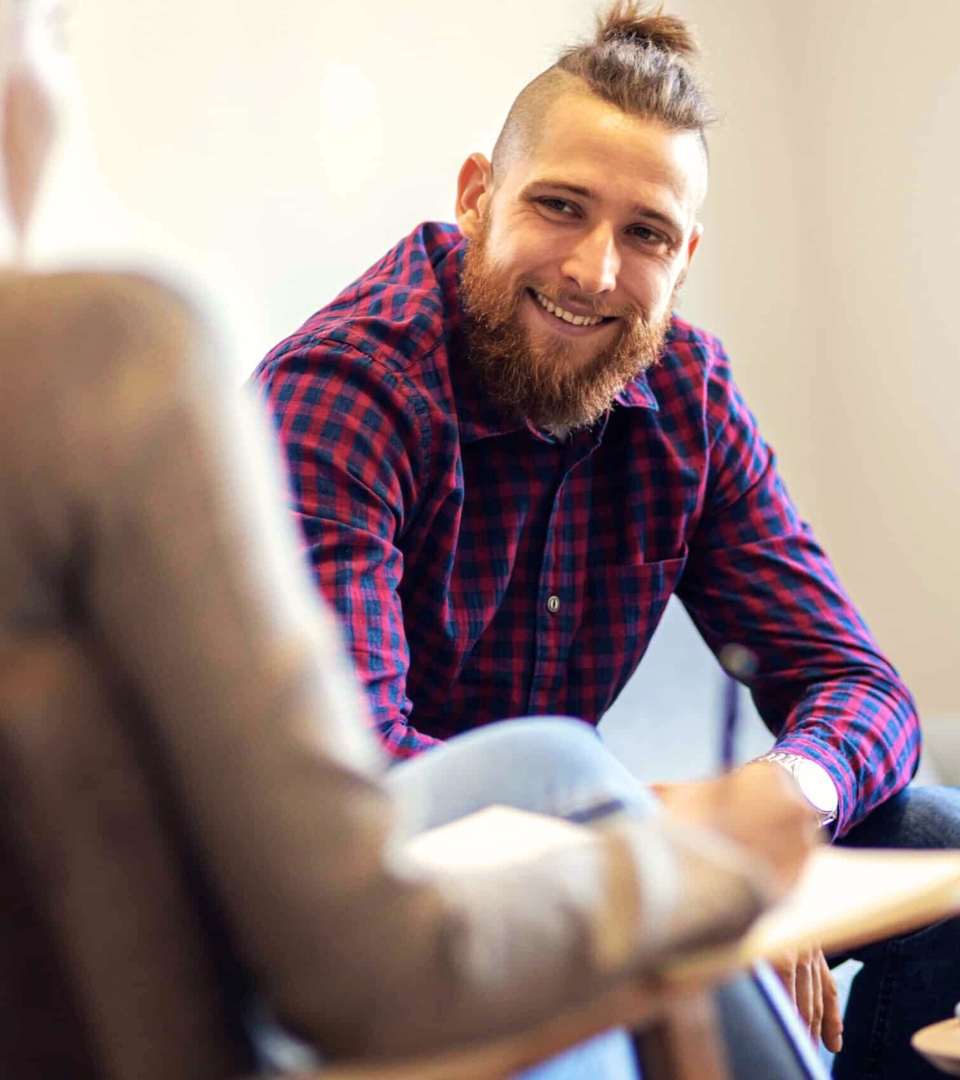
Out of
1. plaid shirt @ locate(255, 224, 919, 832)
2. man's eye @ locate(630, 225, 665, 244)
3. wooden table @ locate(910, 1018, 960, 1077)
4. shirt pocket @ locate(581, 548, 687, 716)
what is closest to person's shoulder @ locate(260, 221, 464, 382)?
plaid shirt @ locate(255, 224, 919, 832)

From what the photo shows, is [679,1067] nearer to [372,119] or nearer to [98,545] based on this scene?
[98,545]

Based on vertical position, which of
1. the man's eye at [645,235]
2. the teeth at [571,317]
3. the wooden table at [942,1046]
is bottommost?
the wooden table at [942,1046]

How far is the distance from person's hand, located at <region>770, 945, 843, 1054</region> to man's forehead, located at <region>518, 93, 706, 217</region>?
87 centimetres

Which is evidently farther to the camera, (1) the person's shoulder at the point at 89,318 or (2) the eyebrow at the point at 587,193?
(2) the eyebrow at the point at 587,193

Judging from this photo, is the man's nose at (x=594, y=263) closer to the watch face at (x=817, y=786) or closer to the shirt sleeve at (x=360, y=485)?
the shirt sleeve at (x=360, y=485)

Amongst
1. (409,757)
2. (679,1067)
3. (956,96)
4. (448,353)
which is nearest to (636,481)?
(448,353)

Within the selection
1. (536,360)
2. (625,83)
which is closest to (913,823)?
(536,360)

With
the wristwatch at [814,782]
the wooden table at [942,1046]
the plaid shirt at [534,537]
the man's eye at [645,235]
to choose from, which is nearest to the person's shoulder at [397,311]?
the plaid shirt at [534,537]

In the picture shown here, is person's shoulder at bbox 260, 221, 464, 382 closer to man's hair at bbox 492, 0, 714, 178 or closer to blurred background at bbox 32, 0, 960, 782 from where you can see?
man's hair at bbox 492, 0, 714, 178

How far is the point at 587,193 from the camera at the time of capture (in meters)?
1.66

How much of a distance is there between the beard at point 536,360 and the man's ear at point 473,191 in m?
0.07

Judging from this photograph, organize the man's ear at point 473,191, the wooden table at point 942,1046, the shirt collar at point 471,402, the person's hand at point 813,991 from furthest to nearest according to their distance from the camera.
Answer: the man's ear at point 473,191
the shirt collar at point 471,402
the person's hand at point 813,991
the wooden table at point 942,1046

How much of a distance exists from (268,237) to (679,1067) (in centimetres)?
157

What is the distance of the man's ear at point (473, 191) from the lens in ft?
5.86
